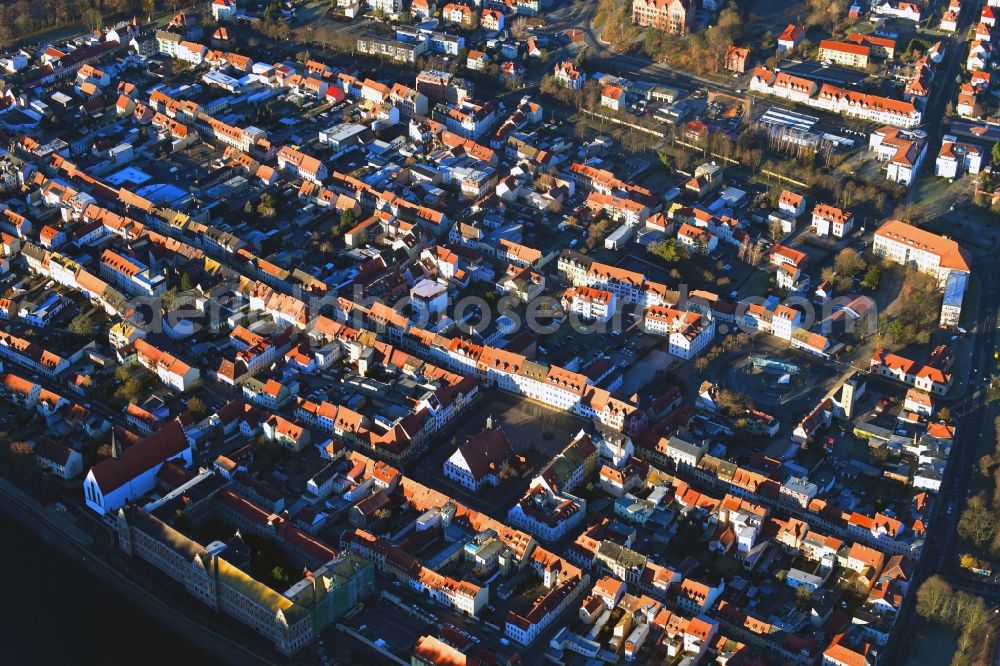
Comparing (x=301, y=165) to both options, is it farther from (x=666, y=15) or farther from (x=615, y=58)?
(x=666, y=15)

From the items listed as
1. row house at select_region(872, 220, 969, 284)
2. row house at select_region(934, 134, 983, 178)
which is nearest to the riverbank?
row house at select_region(872, 220, 969, 284)

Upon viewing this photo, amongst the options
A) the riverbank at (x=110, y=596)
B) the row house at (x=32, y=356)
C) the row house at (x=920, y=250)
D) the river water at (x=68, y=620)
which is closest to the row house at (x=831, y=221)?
the row house at (x=920, y=250)

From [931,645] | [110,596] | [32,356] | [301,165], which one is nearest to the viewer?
[931,645]

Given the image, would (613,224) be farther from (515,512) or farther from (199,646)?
(199,646)

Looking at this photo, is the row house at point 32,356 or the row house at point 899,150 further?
the row house at point 899,150

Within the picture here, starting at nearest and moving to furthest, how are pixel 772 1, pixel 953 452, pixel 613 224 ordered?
pixel 953 452, pixel 613 224, pixel 772 1

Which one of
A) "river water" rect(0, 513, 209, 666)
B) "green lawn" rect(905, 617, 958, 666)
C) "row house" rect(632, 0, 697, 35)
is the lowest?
"river water" rect(0, 513, 209, 666)

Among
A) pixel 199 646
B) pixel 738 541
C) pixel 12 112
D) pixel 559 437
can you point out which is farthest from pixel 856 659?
pixel 12 112

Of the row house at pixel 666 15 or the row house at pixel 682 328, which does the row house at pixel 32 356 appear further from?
the row house at pixel 666 15

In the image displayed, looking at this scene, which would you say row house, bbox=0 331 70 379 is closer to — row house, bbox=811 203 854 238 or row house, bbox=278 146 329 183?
row house, bbox=278 146 329 183

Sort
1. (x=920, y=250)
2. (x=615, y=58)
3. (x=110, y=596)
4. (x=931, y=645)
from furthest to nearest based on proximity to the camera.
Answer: (x=615, y=58) → (x=920, y=250) → (x=110, y=596) → (x=931, y=645)

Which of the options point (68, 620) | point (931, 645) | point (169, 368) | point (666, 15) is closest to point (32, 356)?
point (169, 368)
